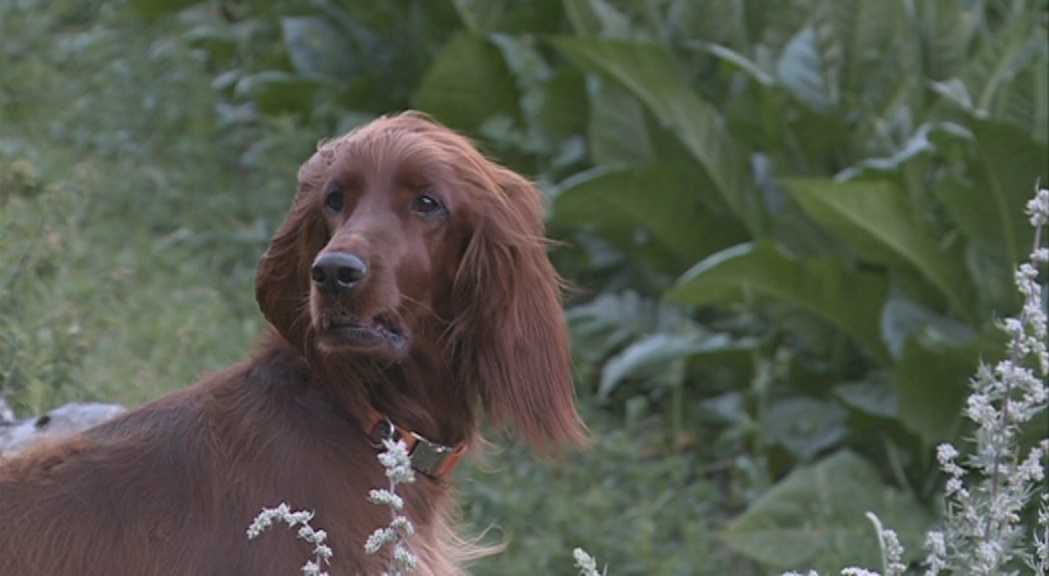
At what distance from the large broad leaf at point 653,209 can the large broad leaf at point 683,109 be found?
0.35 feet

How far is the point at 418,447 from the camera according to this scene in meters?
3.26

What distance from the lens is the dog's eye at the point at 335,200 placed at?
10.6 feet

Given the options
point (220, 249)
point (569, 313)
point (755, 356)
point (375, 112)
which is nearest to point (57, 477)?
point (755, 356)

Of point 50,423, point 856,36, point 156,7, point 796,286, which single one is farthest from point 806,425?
point 156,7

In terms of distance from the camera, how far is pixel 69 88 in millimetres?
8922

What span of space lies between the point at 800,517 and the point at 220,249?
9.53ft

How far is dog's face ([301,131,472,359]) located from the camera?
304 centimetres

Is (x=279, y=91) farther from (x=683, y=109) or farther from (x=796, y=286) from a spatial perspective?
(x=796, y=286)

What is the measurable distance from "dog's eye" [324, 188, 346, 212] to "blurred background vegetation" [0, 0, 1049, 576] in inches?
46.3

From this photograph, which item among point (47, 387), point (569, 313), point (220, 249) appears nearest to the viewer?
point (47, 387)

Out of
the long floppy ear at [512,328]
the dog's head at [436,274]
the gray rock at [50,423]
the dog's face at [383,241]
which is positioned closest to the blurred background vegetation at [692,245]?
the gray rock at [50,423]

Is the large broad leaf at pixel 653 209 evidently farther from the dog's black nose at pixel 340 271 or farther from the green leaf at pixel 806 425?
the dog's black nose at pixel 340 271

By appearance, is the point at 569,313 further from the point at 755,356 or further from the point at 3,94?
the point at 3,94

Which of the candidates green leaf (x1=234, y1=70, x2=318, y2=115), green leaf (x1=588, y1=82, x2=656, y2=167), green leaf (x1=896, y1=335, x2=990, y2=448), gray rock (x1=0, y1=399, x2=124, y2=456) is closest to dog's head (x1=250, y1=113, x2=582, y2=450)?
gray rock (x1=0, y1=399, x2=124, y2=456)
